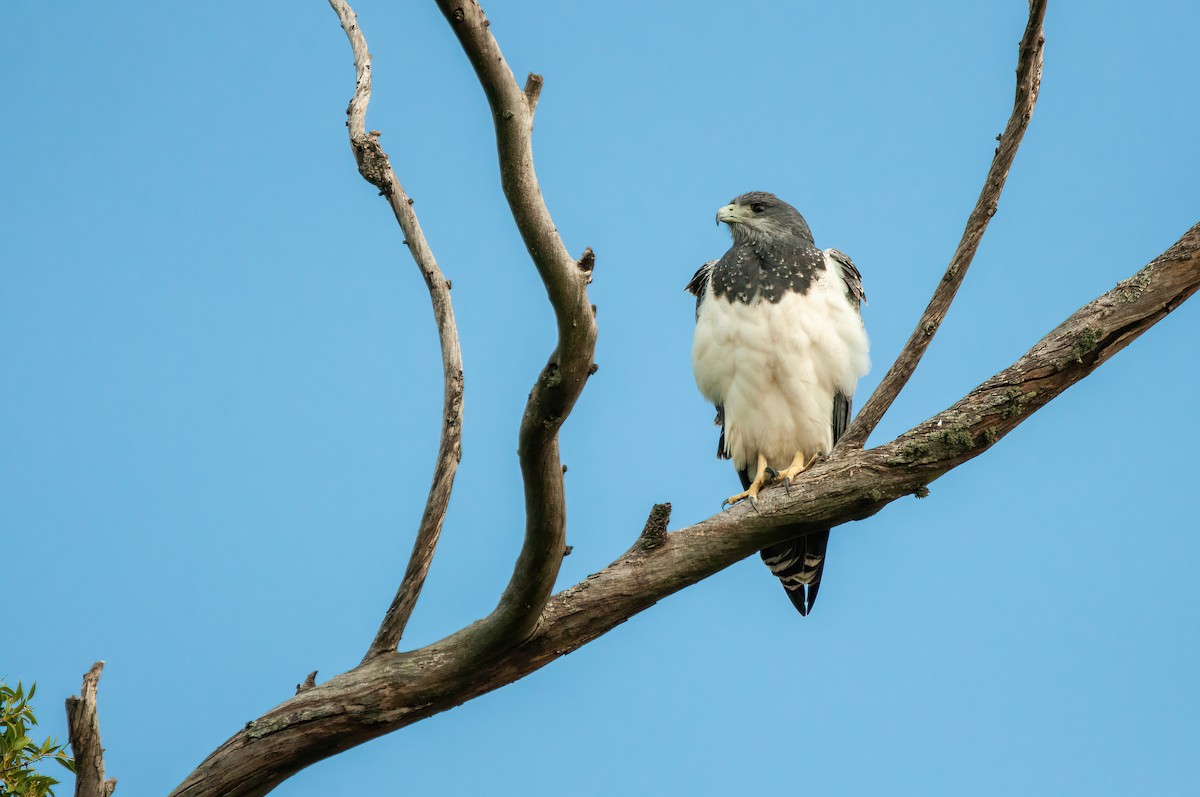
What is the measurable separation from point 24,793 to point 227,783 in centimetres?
57

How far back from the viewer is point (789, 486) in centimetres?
372

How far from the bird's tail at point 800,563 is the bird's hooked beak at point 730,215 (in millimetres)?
→ 1610

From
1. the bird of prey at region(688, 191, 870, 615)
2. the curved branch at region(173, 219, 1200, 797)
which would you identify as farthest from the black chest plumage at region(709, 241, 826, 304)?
the curved branch at region(173, 219, 1200, 797)

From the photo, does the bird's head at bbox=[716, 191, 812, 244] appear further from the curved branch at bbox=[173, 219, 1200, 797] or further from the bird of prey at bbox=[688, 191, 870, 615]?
the curved branch at bbox=[173, 219, 1200, 797]

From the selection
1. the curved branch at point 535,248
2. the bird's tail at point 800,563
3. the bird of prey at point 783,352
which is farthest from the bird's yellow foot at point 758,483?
the curved branch at point 535,248

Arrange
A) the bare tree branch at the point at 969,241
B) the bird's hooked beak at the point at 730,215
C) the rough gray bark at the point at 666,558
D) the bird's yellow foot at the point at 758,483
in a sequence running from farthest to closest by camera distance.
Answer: the bird's hooked beak at the point at 730,215, the bird's yellow foot at the point at 758,483, the bare tree branch at the point at 969,241, the rough gray bark at the point at 666,558

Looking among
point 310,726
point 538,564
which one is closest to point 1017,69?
point 538,564

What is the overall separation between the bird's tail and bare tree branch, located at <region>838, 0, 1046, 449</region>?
1.12m

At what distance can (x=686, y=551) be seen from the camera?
12.0 ft

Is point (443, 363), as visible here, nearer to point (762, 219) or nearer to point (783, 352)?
point (783, 352)

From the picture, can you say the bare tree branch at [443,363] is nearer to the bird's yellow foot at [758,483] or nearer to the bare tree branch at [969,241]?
the bird's yellow foot at [758,483]

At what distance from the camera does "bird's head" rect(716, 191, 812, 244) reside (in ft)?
17.5

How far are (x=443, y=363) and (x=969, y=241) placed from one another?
1886 millimetres

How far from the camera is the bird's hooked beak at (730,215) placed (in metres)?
5.50
